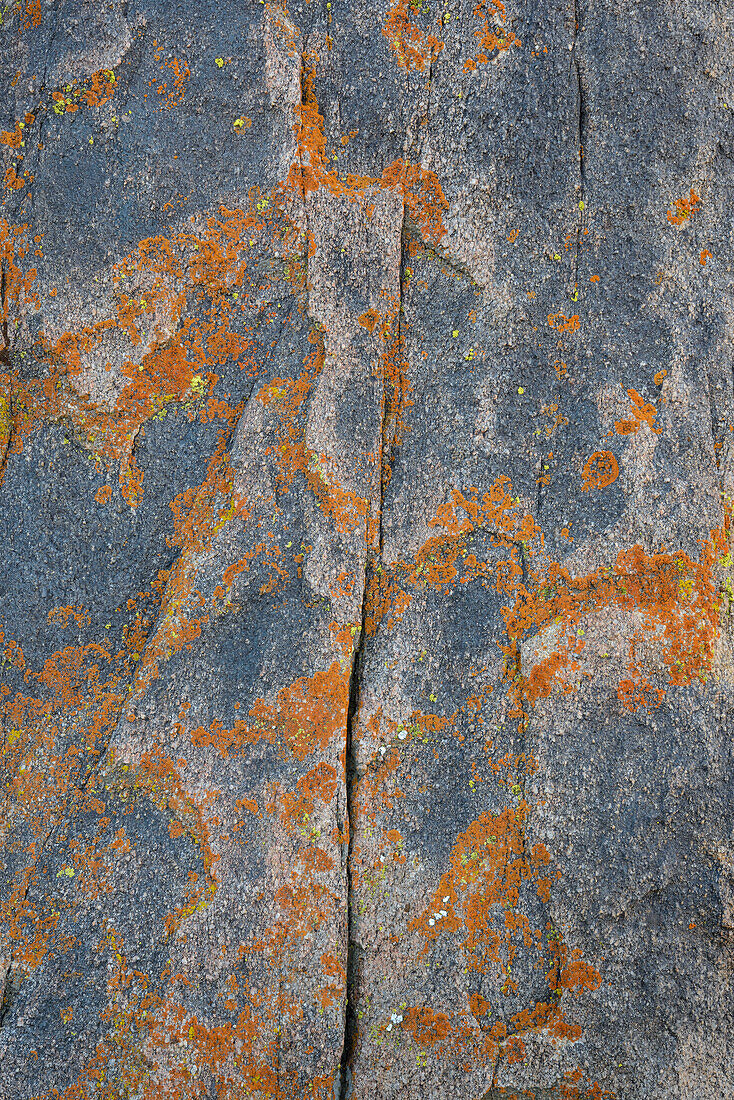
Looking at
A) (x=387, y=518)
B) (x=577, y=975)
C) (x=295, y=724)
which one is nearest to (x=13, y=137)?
(x=387, y=518)

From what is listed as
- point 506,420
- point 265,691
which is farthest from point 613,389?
point 265,691

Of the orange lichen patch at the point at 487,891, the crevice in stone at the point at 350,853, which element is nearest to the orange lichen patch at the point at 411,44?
the crevice in stone at the point at 350,853

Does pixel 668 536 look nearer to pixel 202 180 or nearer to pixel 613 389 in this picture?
pixel 613 389

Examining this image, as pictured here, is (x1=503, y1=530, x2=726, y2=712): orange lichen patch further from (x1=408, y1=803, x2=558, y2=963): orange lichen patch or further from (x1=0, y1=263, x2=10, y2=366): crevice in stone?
(x1=0, y1=263, x2=10, y2=366): crevice in stone

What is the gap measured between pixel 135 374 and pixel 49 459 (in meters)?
0.65

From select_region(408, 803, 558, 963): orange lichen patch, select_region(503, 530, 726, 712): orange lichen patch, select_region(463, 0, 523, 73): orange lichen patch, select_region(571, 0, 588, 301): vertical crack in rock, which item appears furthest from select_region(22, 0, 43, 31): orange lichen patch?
select_region(408, 803, 558, 963): orange lichen patch

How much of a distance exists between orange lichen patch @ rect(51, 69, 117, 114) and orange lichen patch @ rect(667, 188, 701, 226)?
3.03 metres

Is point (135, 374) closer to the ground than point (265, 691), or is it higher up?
higher up

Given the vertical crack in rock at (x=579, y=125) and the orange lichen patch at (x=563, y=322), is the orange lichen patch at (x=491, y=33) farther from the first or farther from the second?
the orange lichen patch at (x=563, y=322)

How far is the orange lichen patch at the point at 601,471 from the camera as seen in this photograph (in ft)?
12.2

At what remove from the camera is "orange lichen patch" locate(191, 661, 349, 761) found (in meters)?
3.59

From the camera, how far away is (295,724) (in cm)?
360

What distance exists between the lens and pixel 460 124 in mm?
3764

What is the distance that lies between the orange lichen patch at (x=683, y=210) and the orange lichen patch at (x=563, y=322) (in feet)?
2.31
